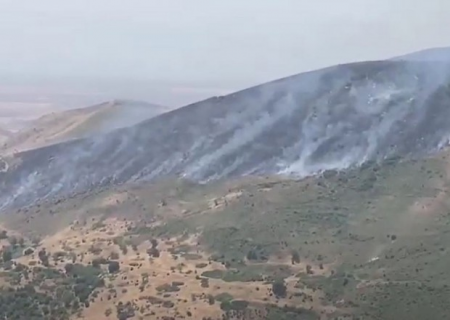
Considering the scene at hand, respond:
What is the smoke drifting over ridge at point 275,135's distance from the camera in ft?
392

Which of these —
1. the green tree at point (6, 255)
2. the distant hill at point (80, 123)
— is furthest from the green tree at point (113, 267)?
the distant hill at point (80, 123)

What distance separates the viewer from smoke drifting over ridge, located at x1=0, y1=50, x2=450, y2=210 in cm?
11956

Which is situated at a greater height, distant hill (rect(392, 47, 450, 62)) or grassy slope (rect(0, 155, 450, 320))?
distant hill (rect(392, 47, 450, 62))

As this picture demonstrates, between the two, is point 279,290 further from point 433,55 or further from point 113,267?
point 433,55

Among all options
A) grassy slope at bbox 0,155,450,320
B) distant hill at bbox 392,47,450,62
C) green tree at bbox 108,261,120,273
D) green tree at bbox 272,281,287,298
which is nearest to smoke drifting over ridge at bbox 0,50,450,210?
distant hill at bbox 392,47,450,62

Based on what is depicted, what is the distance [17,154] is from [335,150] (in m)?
59.4

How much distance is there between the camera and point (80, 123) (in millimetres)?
178125

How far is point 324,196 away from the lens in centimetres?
10156

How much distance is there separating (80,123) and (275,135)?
64552 millimetres

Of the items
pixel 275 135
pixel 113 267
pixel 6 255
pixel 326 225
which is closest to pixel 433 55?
pixel 275 135

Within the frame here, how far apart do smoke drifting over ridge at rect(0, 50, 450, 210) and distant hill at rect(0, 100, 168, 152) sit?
24.2 metres

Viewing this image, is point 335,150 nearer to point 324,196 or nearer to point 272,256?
point 324,196

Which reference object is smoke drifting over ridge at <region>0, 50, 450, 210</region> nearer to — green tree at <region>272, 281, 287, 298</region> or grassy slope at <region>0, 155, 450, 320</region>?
grassy slope at <region>0, 155, 450, 320</region>

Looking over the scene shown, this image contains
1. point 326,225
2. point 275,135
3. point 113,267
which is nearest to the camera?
point 113,267
